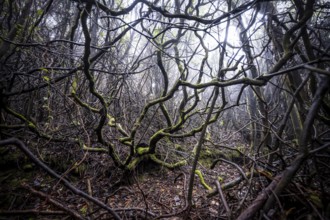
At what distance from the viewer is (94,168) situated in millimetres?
3627

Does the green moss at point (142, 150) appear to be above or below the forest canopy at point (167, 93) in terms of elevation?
below

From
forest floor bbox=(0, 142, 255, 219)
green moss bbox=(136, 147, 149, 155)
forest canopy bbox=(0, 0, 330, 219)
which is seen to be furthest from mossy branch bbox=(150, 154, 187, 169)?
green moss bbox=(136, 147, 149, 155)

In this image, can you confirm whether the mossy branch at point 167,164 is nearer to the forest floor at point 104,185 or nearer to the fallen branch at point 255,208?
the forest floor at point 104,185

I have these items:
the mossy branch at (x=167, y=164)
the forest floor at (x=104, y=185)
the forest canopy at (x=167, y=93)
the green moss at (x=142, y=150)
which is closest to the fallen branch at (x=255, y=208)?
the forest canopy at (x=167, y=93)

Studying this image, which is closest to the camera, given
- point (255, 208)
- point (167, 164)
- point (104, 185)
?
point (255, 208)

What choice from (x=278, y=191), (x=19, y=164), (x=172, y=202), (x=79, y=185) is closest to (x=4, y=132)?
(x=19, y=164)

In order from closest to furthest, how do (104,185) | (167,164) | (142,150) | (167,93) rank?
(167,93) → (104,185) → (142,150) → (167,164)

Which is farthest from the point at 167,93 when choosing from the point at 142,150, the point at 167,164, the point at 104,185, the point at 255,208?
the point at 255,208

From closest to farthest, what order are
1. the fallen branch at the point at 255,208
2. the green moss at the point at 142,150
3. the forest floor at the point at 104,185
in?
1. the fallen branch at the point at 255,208
2. the forest floor at the point at 104,185
3. the green moss at the point at 142,150

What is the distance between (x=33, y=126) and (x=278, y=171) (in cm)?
362

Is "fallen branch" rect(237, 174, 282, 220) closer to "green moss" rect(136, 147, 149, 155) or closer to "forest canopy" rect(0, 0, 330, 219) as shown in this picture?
"forest canopy" rect(0, 0, 330, 219)

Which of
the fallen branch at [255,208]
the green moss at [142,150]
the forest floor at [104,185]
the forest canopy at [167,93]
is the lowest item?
the forest floor at [104,185]

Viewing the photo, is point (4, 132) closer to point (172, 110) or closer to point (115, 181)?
point (115, 181)

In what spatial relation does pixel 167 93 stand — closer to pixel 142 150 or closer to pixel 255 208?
pixel 142 150
